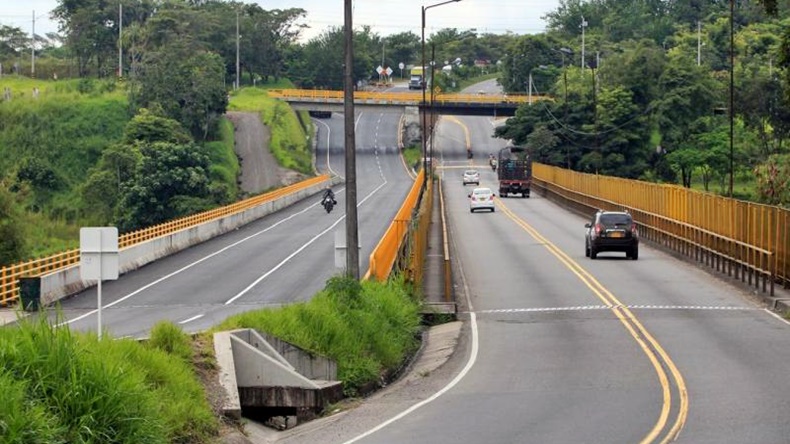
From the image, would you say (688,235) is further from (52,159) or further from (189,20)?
(189,20)

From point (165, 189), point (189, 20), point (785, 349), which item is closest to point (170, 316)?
point (785, 349)

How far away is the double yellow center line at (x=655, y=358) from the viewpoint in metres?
15.9

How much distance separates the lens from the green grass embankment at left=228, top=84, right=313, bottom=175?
122812 mm

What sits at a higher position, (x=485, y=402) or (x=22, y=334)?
(x=22, y=334)

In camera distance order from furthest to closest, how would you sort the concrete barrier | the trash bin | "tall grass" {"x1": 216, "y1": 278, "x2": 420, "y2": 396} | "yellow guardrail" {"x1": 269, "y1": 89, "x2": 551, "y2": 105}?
"yellow guardrail" {"x1": 269, "y1": 89, "x2": 551, "y2": 105}
the concrete barrier
the trash bin
"tall grass" {"x1": 216, "y1": 278, "x2": 420, "y2": 396}

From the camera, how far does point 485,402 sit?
1877cm

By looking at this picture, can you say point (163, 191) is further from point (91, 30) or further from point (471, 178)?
point (91, 30)

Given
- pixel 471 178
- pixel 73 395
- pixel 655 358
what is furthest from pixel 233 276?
pixel 471 178

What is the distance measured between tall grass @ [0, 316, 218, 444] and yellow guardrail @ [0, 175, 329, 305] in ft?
70.8

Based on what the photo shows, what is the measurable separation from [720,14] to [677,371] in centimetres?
18262

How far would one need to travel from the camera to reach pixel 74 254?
1756 inches

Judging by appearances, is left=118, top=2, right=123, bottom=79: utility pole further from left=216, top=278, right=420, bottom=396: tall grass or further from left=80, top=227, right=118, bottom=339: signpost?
left=80, top=227, right=118, bottom=339: signpost

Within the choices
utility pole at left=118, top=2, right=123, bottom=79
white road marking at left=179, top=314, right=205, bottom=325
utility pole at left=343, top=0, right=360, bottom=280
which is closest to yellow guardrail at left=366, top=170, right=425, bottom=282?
utility pole at left=343, top=0, right=360, bottom=280

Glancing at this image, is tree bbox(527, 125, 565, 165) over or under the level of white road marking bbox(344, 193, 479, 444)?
over
